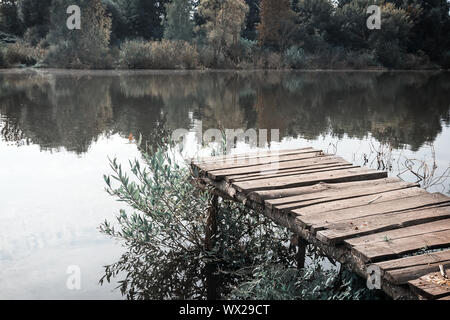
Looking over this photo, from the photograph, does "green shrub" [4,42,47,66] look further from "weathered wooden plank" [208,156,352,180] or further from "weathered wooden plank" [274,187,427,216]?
"weathered wooden plank" [274,187,427,216]

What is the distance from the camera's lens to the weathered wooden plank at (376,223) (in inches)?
113

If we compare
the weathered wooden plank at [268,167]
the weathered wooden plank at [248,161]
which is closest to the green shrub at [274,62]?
the weathered wooden plank at [248,161]

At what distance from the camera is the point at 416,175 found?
6707 mm

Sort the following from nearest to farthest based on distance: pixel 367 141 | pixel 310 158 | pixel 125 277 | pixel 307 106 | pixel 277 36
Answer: pixel 125 277 < pixel 310 158 < pixel 367 141 < pixel 307 106 < pixel 277 36

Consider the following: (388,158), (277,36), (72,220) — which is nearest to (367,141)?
(388,158)

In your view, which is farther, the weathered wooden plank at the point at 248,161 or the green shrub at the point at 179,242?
the weathered wooden plank at the point at 248,161

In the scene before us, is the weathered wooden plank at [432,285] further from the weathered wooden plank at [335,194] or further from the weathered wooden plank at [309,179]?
the weathered wooden plank at [309,179]

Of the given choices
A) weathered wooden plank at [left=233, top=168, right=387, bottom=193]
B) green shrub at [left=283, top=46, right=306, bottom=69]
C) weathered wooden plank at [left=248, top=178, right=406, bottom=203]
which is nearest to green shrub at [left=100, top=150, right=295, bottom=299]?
weathered wooden plank at [left=233, top=168, right=387, bottom=193]

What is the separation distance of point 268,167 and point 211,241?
2.40ft

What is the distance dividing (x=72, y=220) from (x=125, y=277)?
1.23 meters

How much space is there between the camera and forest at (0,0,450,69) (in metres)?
25.5

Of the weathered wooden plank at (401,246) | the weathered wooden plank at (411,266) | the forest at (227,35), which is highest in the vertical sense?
the forest at (227,35)

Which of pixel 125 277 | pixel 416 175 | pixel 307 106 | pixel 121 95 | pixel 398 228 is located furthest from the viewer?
pixel 121 95

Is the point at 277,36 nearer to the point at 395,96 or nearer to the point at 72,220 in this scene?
the point at 395,96
